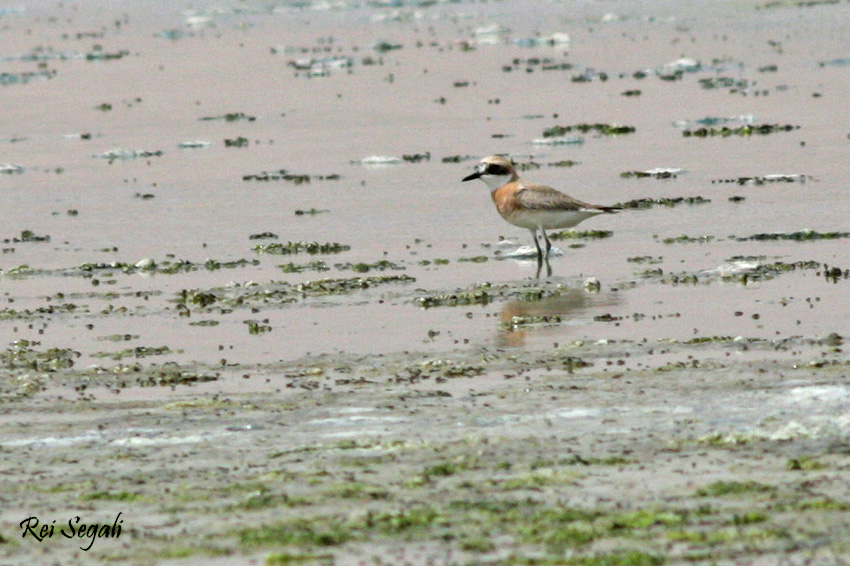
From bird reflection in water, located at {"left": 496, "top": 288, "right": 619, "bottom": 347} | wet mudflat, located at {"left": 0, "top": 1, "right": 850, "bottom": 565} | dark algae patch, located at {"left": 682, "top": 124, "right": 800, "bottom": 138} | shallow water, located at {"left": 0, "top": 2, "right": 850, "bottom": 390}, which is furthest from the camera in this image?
dark algae patch, located at {"left": 682, "top": 124, "right": 800, "bottom": 138}

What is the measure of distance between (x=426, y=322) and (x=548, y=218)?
378 centimetres

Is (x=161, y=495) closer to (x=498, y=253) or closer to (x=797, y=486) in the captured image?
(x=797, y=486)

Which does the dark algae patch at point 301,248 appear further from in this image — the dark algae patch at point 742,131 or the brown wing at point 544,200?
the dark algae patch at point 742,131

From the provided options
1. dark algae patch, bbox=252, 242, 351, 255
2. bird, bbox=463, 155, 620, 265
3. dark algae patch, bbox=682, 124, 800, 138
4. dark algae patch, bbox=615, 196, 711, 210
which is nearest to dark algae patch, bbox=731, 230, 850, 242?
bird, bbox=463, 155, 620, 265

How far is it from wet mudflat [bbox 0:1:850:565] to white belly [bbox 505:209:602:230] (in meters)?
0.38

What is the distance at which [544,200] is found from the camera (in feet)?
60.4

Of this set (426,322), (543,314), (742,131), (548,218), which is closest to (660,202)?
(548,218)

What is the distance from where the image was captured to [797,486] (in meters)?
9.20

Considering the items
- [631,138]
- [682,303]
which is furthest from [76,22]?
[682,303]

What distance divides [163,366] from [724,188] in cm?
1044

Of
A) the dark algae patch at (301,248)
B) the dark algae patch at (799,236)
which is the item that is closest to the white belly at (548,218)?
the dark algae patch at (799,236)

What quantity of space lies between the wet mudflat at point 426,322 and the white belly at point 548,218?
0.38 meters

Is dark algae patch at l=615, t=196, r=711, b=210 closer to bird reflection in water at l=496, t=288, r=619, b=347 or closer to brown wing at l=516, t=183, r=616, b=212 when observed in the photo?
brown wing at l=516, t=183, r=616, b=212

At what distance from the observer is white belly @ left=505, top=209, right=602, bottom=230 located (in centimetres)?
1842
